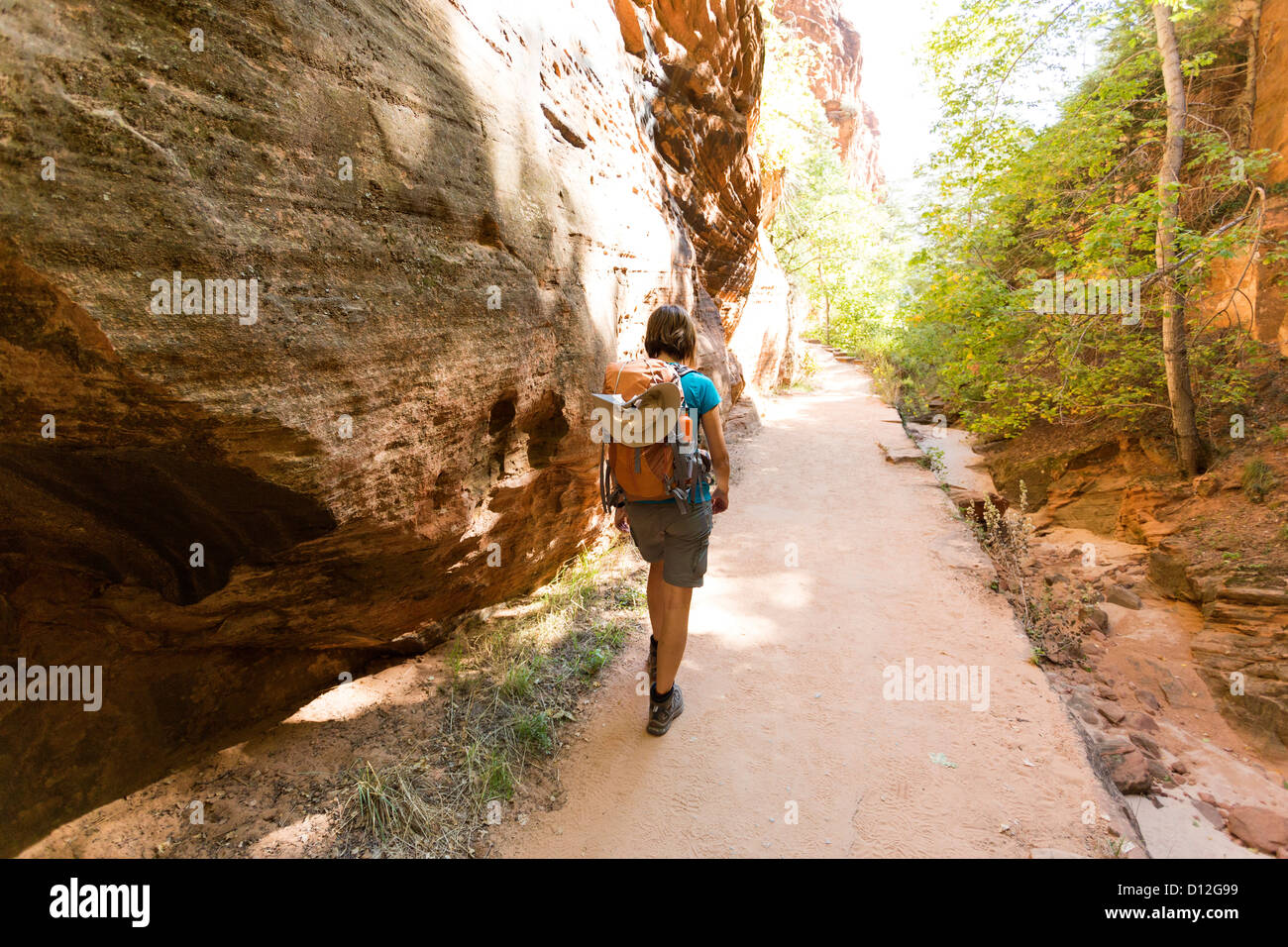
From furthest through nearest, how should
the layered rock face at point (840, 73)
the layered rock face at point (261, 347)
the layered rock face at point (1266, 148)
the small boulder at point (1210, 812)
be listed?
the layered rock face at point (840, 73), the layered rock face at point (1266, 148), the small boulder at point (1210, 812), the layered rock face at point (261, 347)

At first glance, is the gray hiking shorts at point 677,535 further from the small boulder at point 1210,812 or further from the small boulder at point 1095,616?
the small boulder at point 1095,616

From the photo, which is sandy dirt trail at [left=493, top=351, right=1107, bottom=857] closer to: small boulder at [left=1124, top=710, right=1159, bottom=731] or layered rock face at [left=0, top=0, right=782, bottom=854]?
small boulder at [left=1124, top=710, right=1159, bottom=731]

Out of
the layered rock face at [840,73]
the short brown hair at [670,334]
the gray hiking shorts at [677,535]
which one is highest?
the layered rock face at [840,73]

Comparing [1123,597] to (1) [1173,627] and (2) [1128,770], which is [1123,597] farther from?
(2) [1128,770]

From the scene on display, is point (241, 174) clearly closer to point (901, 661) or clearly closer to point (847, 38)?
point (901, 661)

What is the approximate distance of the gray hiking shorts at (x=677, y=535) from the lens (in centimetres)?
285

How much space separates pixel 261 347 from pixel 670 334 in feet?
5.98

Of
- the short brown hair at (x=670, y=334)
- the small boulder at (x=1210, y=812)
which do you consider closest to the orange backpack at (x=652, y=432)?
the short brown hair at (x=670, y=334)

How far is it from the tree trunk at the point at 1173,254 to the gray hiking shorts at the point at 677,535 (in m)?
6.01

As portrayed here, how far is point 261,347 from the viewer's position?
6.06ft

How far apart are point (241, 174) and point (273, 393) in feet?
2.18

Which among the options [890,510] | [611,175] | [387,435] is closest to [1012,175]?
[890,510]

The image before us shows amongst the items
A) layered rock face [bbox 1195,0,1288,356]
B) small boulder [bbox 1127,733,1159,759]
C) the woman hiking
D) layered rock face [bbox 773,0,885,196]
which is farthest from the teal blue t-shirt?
layered rock face [bbox 773,0,885,196]

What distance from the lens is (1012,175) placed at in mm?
7113
